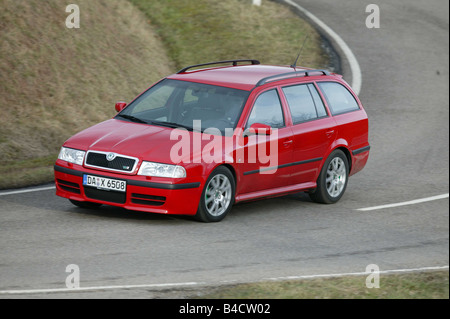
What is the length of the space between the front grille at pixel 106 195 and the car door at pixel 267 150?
4.89 ft

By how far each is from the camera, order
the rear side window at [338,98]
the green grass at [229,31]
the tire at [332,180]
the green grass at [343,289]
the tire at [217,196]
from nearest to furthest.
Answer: the green grass at [343,289] → the tire at [217,196] → the tire at [332,180] → the rear side window at [338,98] → the green grass at [229,31]

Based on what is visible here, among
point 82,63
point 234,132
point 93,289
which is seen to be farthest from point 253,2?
point 93,289

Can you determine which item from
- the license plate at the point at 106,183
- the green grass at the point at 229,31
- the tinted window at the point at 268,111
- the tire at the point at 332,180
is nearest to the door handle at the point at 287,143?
the tinted window at the point at 268,111

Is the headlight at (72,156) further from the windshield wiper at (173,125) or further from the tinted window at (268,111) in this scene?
the tinted window at (268,111)

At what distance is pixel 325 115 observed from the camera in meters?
11.5

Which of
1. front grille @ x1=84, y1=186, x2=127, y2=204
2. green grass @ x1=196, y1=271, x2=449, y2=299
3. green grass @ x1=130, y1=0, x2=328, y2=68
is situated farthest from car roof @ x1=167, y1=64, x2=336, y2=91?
green grass @ x1=130, y1=0, x2=328, y2=68

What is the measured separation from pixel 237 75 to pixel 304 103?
0.99m

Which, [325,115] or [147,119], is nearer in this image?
[147,119]

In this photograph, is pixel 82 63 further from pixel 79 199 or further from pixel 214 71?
pixel 79 199

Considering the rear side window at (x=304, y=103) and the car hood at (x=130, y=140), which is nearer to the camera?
the car hood at (x=130, y=140)

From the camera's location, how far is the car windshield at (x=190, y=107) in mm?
10234

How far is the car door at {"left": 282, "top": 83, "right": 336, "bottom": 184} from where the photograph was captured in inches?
429

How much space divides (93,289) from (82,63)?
34.2 ft

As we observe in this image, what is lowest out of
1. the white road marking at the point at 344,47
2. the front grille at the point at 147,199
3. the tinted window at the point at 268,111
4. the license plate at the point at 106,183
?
the front grille at the point at 147,199
